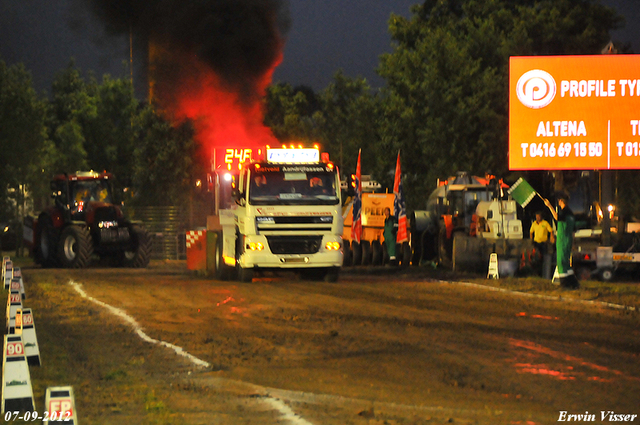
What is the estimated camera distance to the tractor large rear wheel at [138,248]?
30250 millimetres

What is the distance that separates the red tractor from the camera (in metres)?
29.3

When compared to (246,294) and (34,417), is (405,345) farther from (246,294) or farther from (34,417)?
(246,294)

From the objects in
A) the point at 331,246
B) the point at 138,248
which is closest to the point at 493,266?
the point at 331,246

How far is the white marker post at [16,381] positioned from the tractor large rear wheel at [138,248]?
22.5 m

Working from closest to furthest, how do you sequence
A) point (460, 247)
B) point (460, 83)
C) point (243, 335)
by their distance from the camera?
point (243, 335) < point (460, 247) < point (460, 83)

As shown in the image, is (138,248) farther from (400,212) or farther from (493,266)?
(493,266)

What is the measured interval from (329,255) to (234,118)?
10.8 m

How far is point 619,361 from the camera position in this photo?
10508 mm

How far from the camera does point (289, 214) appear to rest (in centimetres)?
2089

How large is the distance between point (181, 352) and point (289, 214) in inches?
381

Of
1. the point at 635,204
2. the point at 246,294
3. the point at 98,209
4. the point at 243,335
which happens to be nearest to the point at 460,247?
the point at 246,294

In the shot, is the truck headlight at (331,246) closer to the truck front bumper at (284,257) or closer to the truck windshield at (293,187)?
the truck front bumper at (284,257)

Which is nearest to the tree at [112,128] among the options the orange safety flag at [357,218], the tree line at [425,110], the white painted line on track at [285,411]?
the tree line at [425,110]

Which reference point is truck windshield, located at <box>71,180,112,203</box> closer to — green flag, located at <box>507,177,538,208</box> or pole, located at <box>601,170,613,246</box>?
green flag, located at <box>507,177,538,208</box>
